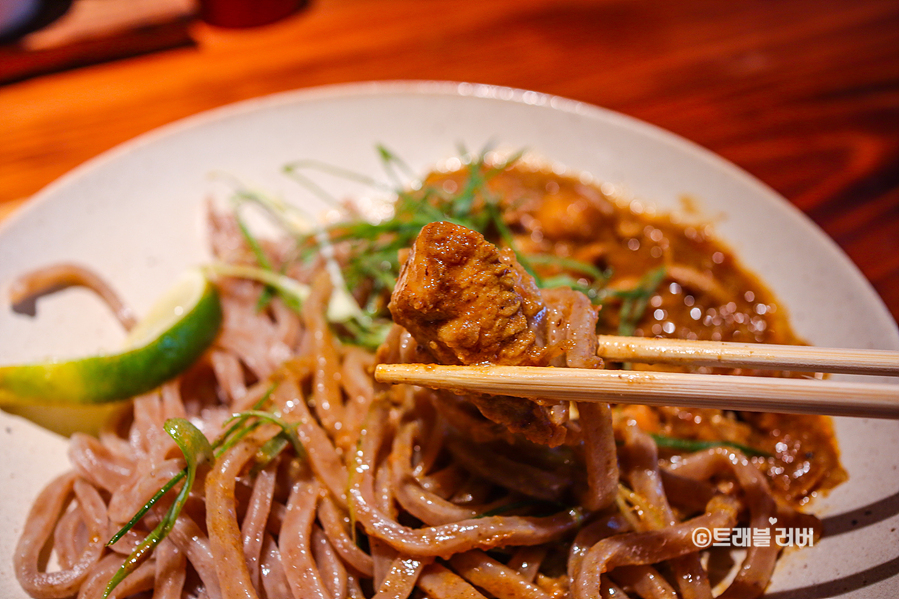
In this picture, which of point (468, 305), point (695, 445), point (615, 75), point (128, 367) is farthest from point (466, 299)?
point (615, 75)

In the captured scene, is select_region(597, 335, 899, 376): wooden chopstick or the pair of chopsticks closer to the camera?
the pair of chopsticks

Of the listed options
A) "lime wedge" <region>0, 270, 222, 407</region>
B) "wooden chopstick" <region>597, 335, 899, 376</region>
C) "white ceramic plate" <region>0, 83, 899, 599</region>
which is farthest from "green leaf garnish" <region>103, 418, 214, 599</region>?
"wooden chopstick" <region>597, 335, 899, 376</region>

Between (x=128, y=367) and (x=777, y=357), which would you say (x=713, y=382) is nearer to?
(x=777, y=357)

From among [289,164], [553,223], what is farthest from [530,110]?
[289,164]

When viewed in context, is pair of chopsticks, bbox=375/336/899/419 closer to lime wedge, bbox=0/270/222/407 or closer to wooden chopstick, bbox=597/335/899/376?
wooden chopstick, bbox=597/335/899/376

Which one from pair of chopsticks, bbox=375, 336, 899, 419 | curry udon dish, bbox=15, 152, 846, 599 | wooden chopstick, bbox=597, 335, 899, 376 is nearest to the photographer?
pair of chopsticks, bbox=375, 336, 899, 419
